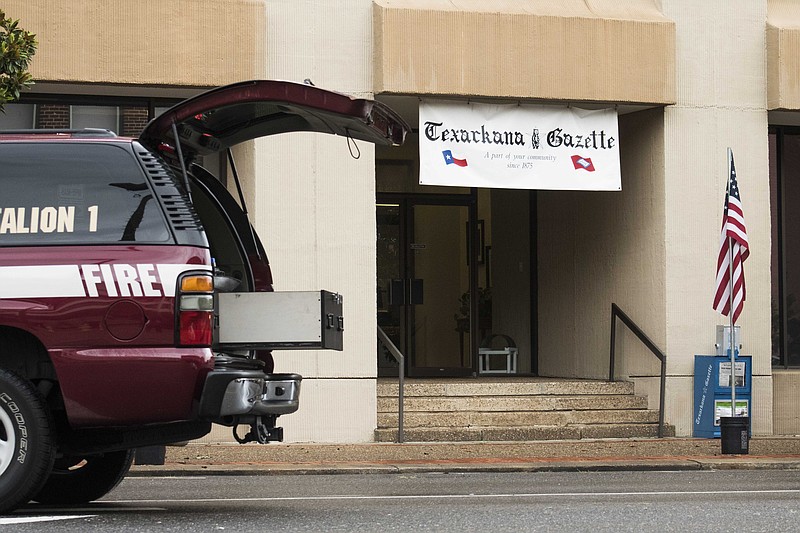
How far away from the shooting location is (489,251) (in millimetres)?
20672

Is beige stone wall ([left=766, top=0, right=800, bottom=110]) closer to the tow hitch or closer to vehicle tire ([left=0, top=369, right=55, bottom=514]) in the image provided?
the tow hitch

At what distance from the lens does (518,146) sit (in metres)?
16.9

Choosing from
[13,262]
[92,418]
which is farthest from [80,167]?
[92,418]

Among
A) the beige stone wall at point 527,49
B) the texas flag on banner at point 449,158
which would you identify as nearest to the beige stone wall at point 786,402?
the beige stone wall at point 527,49

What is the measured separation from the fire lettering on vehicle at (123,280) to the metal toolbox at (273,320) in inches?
20.2

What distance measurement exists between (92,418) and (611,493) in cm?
438

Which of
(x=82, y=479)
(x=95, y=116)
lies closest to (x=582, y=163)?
(x=95, y=116)

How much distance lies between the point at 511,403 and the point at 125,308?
388 inches

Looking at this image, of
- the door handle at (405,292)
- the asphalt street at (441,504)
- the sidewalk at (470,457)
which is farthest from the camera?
the door handle at (405,292)

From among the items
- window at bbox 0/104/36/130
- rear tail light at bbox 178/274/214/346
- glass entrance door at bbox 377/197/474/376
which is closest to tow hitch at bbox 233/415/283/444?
rear tail light at bbox 178/274/214/346

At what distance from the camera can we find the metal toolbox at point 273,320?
26.3 feet

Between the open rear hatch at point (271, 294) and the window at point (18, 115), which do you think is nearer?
the open rear hatch at point (271, 294)

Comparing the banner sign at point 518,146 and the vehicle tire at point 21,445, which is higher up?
the banner sign at point 518,146

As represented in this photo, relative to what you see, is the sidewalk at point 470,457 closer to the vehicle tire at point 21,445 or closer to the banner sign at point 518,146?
the banner sign at point 518,146
